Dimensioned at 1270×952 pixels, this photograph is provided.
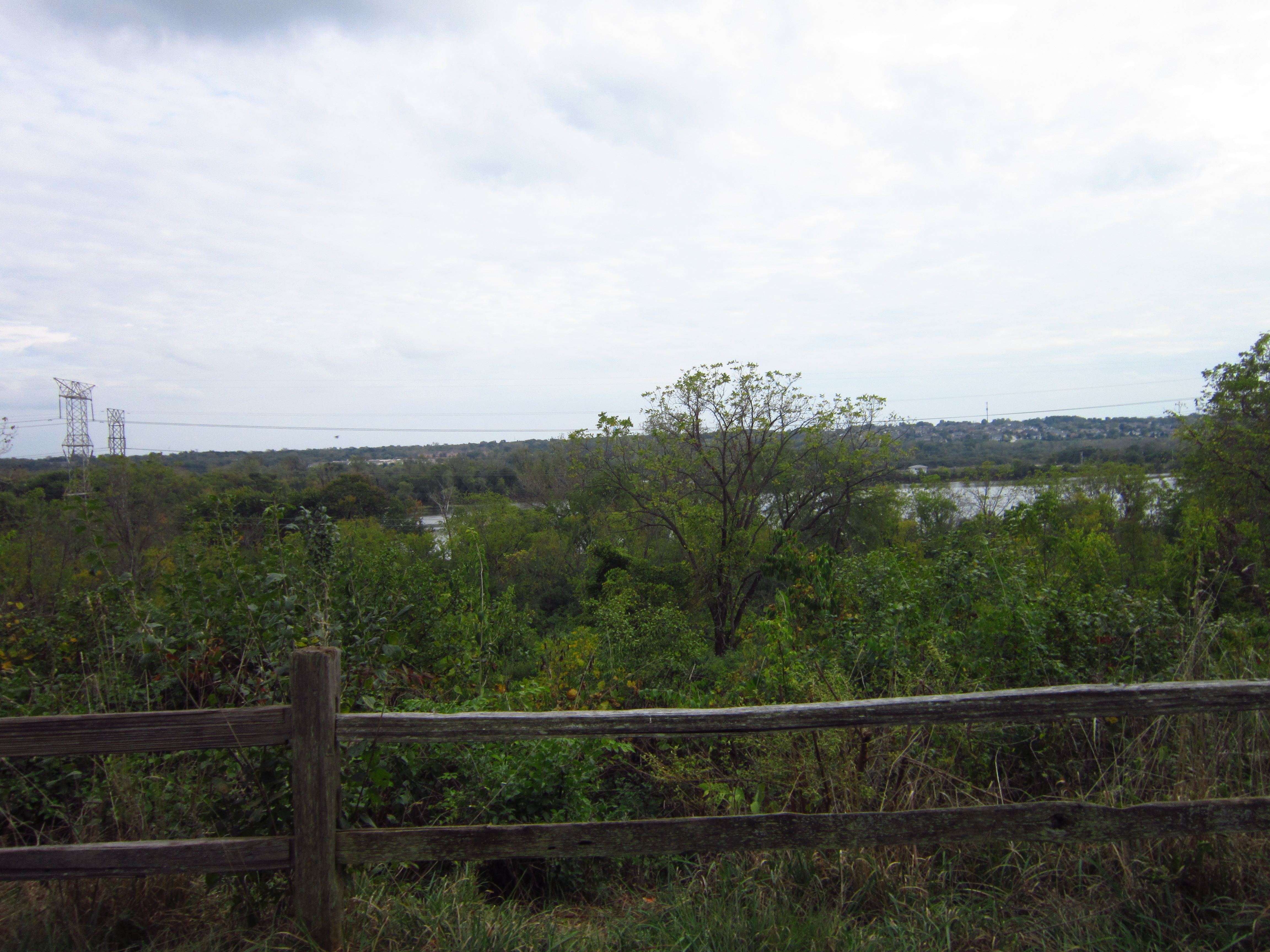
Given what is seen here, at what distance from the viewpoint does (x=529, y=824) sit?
2619 mm

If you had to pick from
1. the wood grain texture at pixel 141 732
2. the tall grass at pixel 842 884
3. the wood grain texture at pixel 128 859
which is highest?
the wood grain texture at pixel 141 732

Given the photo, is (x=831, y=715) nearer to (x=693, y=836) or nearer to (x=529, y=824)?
(x=693, y=836)

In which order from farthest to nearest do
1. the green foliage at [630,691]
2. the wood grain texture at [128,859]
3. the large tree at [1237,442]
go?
the large tree at [1237,442] → the green foliage at [630,691] → the wood grain texture at [128,859]

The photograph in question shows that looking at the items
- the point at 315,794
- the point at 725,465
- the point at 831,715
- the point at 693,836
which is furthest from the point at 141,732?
the point at 725,465

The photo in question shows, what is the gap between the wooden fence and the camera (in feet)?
8.16

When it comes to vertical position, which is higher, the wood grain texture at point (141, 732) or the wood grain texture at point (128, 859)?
the wood grain texture at point (141, 732)

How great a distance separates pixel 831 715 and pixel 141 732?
245 cm

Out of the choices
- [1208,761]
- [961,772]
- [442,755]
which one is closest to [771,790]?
[961,772]

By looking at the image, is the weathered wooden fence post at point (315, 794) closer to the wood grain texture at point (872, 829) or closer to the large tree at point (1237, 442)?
the wood grain texture at point (872, 829)

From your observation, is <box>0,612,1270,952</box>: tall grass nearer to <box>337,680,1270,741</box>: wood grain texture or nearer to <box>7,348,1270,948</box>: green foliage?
<box>7,348,1270,948</box>: green foliage

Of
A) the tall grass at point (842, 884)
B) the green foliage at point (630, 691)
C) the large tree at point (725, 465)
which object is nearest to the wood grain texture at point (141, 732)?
the green foliage at point (630, 691)

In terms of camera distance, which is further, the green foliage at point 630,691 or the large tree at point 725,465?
the large tree at point 725,465

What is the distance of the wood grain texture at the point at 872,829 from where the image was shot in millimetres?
2566

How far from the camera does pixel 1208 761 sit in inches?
125
